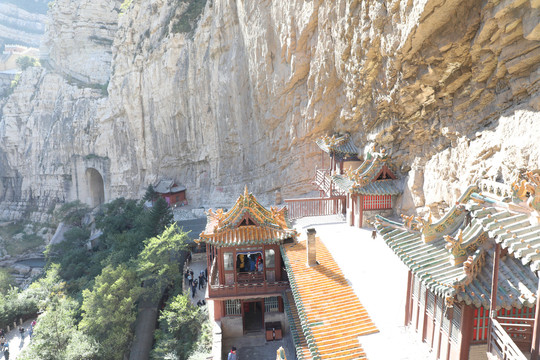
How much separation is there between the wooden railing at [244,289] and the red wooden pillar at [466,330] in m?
7.12

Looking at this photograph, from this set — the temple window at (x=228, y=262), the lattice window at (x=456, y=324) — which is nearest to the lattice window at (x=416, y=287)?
the lattice window at (x=456, y=324)

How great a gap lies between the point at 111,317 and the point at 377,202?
12.5 m

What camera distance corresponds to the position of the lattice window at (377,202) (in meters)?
14.5

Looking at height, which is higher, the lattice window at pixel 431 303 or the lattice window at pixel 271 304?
the lattice window at pixel 431 303

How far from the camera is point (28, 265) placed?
37656mm

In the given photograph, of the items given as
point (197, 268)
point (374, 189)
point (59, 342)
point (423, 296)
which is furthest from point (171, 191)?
point (423, 296)

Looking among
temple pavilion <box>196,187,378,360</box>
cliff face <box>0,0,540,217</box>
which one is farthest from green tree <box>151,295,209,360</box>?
cliff face <box>0,0,540,217</box>

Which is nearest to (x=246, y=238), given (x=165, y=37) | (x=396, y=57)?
(x=396, y=57)

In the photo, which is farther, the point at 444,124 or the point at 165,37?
the point at 165,37

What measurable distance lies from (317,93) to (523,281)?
52.6 ft

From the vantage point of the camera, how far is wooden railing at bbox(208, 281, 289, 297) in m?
12.1

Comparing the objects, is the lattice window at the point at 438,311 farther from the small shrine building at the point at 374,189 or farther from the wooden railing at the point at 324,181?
the wooden railing at the point at 324,181

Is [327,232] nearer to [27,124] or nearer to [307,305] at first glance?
[307,305]

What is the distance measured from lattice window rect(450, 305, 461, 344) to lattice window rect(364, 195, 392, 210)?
868 centimetres
